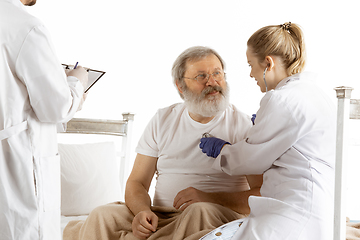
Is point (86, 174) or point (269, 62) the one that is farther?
point (86, 174)

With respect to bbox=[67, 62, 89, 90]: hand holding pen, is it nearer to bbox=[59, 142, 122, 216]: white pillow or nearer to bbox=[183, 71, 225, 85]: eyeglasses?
bbox=[183, 71, 225, 85]: eyeglasses

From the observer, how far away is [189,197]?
1633 mm

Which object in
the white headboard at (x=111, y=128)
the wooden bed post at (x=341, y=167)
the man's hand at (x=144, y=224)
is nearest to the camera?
the wooden bed post at (x=341, y=167)

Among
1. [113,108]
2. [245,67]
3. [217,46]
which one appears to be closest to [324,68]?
[245,67]

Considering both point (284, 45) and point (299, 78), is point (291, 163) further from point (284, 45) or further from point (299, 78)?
point (284, 45)

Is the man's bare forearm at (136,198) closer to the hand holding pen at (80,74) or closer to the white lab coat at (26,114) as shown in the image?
the white lab coat at (26,114)

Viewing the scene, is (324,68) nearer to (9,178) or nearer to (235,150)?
(235,150)

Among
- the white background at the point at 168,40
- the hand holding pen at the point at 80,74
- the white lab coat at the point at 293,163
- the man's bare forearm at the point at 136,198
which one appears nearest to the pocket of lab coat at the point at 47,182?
the hand holding pen at the point at 80,74

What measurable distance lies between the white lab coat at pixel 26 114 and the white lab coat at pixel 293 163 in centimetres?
68

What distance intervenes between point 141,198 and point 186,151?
31 cm

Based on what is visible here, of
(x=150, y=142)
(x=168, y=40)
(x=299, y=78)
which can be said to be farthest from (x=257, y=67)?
(x=168, y=40)

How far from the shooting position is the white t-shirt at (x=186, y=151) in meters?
1.79

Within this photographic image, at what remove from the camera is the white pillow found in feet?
7.72

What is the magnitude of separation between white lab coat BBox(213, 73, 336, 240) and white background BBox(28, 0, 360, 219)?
185 centimetres
